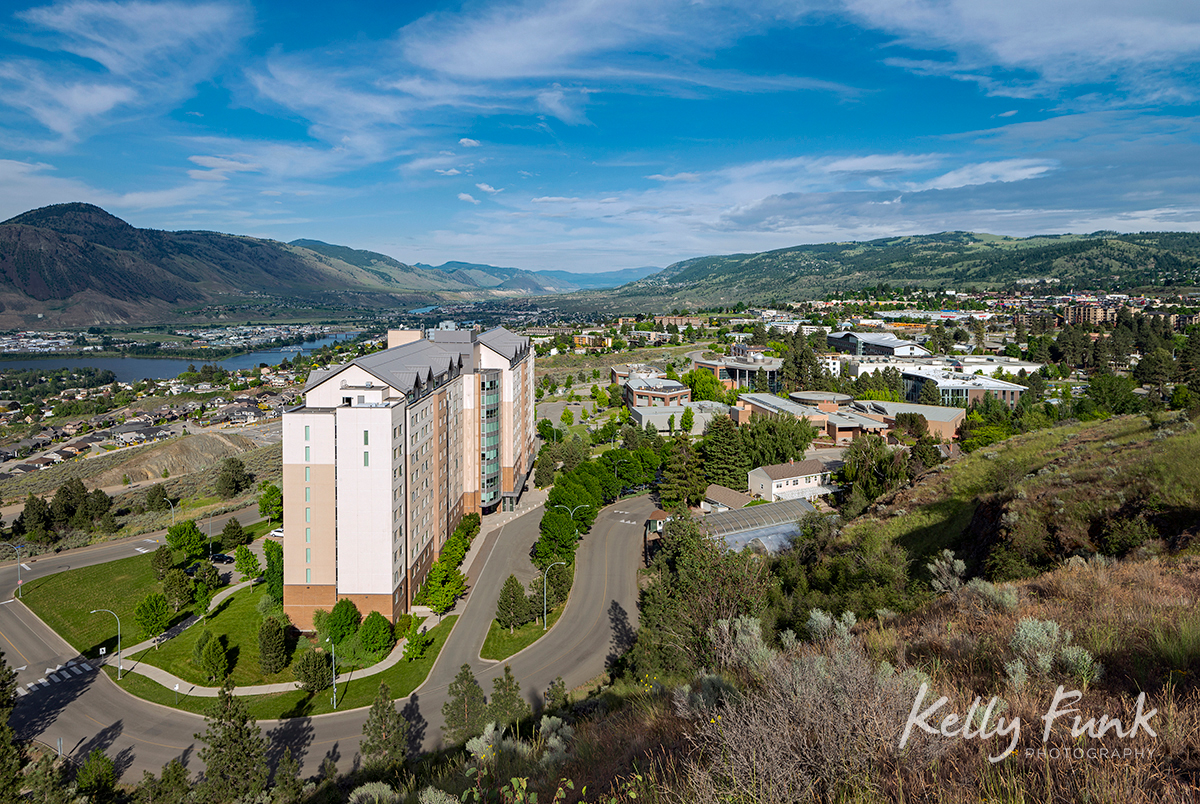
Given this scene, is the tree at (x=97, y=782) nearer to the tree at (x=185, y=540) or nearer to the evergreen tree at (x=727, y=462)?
the tree at (x=185, y=540)

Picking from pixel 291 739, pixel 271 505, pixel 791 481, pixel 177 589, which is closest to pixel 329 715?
pixel 291 739

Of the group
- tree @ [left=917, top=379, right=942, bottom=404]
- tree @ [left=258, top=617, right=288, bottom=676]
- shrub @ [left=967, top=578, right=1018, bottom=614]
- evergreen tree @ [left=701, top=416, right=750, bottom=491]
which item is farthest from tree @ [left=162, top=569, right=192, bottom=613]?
tree @ [left=917, top=379, right=942, bottom=404]

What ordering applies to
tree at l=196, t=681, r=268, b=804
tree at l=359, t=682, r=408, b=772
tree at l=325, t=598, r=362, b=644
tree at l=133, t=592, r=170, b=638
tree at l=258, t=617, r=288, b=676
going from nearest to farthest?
tree at l=196, t=681, r=268, b=804
tree at l=359, t=682, r=408, b=772
tree at l=258, t=617, r=288, b=676
tree at l=325, t=598, r=362, b=644
tree at l=133, t=592, r=170, b=638

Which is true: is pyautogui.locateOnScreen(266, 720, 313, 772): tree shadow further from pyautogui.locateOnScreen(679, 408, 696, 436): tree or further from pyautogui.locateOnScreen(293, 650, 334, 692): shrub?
pyautogui.locateOnScreen(679, 408, 696, 436): tree

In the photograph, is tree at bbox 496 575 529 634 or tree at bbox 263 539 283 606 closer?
tree at bbox 496 575 529 634

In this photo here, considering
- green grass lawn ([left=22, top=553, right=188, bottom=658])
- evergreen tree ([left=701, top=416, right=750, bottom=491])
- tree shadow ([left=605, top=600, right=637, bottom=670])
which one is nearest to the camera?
tree shadow ([left=605, top=600, right=637, bottom=670])

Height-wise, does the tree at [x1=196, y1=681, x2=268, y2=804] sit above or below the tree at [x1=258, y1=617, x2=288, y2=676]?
above

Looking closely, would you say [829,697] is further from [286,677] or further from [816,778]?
[286,677]

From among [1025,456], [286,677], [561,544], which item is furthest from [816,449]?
[286,677]

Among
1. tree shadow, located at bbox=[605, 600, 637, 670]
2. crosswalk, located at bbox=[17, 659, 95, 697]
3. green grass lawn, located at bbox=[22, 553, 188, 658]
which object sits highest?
tree shadow, located at bbox=[605, 600, 637, 670]
